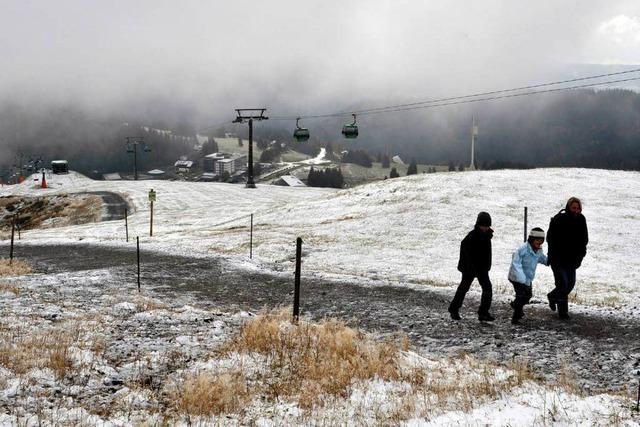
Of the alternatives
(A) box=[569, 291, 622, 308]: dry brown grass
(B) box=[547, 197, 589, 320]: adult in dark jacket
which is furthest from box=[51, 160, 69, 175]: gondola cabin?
(B) box=[547, 197, 589, 320]: adult in dark jacket

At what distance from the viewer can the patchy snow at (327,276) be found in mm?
7047

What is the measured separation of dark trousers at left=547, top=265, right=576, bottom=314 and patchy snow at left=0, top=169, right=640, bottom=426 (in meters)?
2.03

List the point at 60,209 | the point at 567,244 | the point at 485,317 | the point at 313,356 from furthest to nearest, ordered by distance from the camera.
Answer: the point at 60,209, the point at 485,317, the point at 567,244, the point at 313,356

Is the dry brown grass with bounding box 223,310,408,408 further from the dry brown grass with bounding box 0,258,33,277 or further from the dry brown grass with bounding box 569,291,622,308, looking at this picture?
the dry brown grass with bounding box 0,258,33,277

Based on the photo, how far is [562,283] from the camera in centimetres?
1266

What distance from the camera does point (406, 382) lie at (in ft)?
27.0

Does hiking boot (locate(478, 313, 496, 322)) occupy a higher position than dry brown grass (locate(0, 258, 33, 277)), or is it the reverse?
hiking boot (locate(478, 313, 496, 322))

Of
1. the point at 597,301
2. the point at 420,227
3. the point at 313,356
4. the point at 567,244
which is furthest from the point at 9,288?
the point at 420,227

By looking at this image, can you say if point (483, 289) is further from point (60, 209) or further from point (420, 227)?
point (60, 209)

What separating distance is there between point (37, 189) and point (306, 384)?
91.3m

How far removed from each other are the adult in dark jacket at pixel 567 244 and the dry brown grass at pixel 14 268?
19714 mm

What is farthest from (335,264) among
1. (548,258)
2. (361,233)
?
(548,258)

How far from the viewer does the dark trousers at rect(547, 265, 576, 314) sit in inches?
496

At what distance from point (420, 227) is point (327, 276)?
41.1 feet
